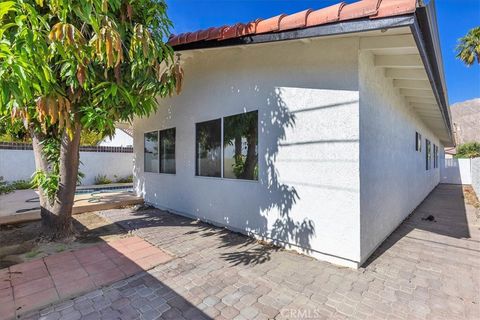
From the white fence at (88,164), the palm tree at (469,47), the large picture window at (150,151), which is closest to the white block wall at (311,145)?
the large picture window at (150,151)

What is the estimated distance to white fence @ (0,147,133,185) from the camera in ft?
42.3

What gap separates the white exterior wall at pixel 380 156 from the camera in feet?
13.2

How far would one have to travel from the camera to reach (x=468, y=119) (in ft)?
301

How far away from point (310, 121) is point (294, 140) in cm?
45

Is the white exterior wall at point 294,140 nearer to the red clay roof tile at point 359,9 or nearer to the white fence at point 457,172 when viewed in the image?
the red clay roof tile at point 359,9

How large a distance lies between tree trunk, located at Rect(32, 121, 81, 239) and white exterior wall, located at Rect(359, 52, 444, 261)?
560 cm

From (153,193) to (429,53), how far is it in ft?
26.6

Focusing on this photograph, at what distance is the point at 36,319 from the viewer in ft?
9.23

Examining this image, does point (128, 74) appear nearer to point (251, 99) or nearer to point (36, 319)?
point (251, 99)

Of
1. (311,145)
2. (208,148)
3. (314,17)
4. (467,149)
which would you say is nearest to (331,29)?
(314,17)

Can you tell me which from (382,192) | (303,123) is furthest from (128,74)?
(382,192)

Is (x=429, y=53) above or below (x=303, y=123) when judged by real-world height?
above

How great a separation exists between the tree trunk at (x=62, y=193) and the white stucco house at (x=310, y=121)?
2673mm

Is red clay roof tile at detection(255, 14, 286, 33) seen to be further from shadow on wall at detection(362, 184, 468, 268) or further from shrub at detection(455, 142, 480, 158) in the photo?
shrub at detection(455, 142, 480, 158)
